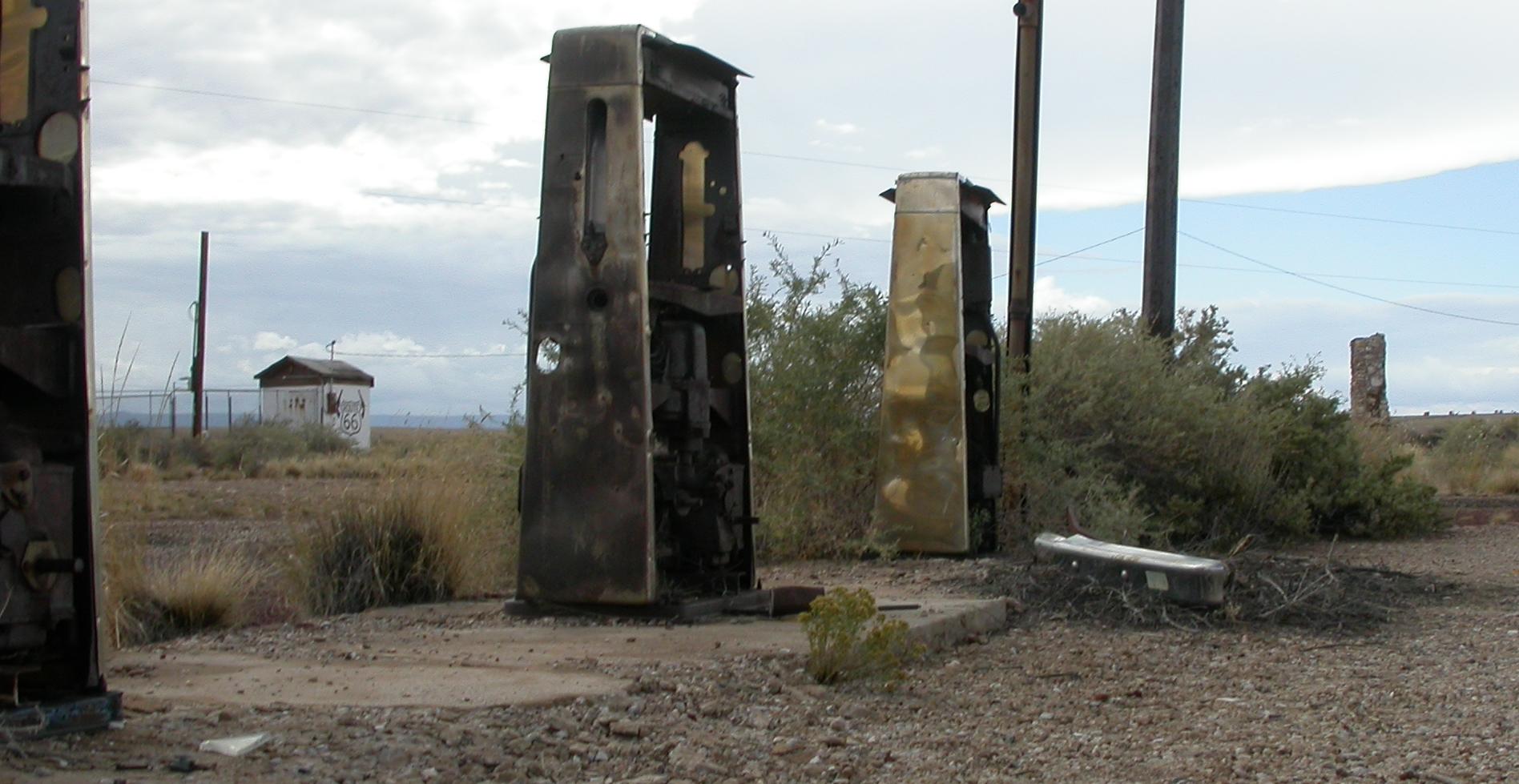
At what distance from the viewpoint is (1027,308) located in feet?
48.6

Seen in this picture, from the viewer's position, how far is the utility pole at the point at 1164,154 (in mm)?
17828

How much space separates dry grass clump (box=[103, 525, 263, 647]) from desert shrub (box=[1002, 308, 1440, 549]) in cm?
700

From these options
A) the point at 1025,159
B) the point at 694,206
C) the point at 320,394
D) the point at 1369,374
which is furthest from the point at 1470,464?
the point at 320,394

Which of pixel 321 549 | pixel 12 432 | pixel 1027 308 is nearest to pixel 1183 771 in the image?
pixel 12 432

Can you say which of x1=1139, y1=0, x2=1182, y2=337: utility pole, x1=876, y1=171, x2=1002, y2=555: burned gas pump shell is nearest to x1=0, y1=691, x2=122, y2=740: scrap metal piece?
x1=876, y1=171, x2=1002, y2=555: burned gas pump shell

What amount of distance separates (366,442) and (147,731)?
5249cm

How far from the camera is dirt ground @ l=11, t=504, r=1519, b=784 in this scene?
4559 millimetres

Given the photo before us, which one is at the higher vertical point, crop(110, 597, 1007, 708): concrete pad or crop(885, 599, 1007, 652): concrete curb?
crop(110, 597, 1007, 708): concrete pad

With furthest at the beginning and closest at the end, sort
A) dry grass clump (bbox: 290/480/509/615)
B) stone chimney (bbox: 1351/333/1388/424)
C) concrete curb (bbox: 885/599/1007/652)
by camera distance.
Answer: stone chimney (bbox: 1351/333/1388/424), dry grass clump (bbox: 290/480/509/615), concrete curb (bbox: 885/599/1007/652)

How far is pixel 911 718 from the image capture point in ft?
19.5

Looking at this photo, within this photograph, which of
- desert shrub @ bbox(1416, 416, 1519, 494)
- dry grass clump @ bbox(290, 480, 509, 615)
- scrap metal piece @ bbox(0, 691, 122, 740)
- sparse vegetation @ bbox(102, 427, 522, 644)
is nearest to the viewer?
scrap metal piece @ bbox(0, 691, 122, 740)

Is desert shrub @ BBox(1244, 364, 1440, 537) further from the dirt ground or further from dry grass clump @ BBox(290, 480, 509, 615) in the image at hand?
dry grass clump @ BBox(290, 480, 509, 615)

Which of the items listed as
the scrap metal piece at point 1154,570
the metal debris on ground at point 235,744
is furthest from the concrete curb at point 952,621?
the metal debris on ground at point 235,744

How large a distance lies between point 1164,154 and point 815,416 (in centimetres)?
683
